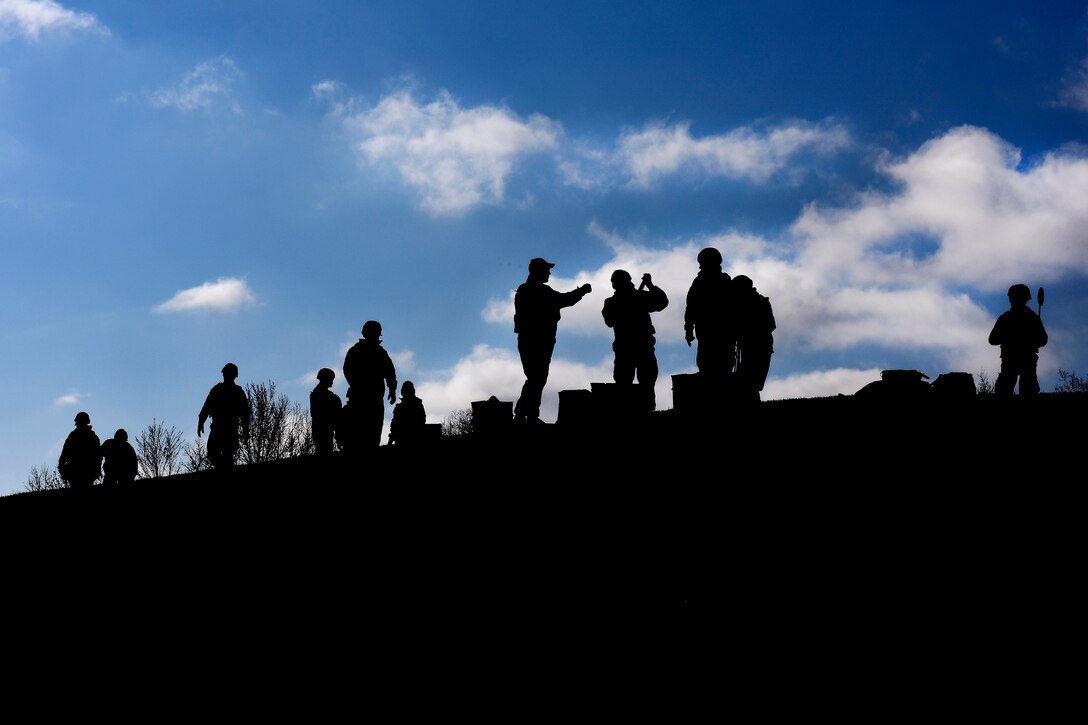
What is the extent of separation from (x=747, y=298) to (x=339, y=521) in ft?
20.1

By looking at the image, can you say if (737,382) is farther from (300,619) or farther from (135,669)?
(135,669)

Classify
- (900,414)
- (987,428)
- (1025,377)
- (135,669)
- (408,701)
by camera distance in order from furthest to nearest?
(1025,377) < (900,414) < (987,428) < (135,669) < (408,701)

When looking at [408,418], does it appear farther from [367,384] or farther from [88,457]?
[88,457]

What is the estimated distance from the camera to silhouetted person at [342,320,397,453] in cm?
1474

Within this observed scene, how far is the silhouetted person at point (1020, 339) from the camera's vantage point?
47.2 ft

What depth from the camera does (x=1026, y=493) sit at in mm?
8156

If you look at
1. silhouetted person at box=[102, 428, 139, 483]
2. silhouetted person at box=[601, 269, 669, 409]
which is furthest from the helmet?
silhouetted person at box=[102, 428, 139, 483]

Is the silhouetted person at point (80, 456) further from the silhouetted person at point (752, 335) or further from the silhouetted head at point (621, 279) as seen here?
the silhouetted person at point (752, 335)

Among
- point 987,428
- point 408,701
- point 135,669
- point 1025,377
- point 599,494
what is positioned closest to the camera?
point 408,701

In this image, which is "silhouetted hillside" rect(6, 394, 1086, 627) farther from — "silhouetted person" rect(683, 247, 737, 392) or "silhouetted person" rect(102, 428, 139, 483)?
"silhouetted person" rect(102, 428, 139, 483)

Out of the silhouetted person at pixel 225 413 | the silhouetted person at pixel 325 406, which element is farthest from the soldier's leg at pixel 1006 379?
the silhouetted person at pixel 225 413

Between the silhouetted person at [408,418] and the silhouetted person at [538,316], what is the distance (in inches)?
127

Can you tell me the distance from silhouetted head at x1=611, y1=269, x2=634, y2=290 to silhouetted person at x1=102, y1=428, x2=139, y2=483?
9005mm

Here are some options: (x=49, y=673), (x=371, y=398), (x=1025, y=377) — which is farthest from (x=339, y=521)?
(x=1025, y=377)
